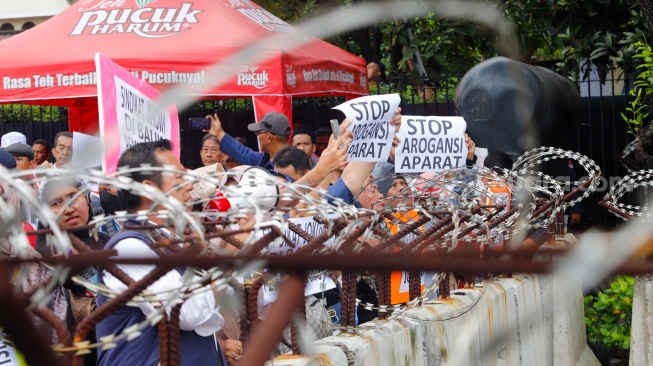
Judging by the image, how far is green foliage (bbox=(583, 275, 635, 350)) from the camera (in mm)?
10102

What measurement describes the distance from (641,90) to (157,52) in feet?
18.6

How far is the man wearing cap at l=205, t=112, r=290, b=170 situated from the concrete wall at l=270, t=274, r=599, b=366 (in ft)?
7.28

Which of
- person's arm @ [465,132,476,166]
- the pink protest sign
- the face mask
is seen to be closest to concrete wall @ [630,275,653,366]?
person's arm @ [465,132,476,166]

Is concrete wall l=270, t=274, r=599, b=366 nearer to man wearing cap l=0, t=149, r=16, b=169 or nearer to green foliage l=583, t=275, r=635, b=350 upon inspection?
green foliage l=583, t=275, r=635, b=350

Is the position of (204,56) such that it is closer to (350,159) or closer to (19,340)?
(350,159)

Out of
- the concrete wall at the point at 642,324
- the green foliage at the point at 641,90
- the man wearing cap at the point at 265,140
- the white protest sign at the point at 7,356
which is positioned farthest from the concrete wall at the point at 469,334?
the green foliage at the point at 641,90

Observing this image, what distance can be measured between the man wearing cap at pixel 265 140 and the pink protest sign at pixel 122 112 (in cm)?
253

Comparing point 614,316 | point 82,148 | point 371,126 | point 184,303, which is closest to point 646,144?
point 614,316

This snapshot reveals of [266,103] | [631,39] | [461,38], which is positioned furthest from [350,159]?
[461,38]

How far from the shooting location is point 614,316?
406 inches

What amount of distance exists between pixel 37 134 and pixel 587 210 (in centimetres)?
811

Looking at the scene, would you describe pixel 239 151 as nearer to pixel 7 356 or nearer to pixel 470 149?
pixel 470 149

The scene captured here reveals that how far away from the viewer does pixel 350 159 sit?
6371 millimetres

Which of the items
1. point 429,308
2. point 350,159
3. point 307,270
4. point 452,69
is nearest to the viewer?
point 307,270
